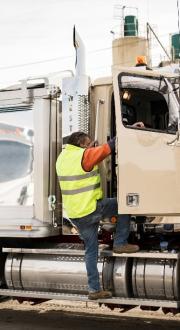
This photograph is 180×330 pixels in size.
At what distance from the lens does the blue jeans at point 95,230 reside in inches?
238

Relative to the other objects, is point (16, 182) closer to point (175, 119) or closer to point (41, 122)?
point (41, 122)

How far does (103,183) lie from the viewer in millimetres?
6434

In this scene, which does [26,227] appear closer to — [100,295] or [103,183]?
[103,183]

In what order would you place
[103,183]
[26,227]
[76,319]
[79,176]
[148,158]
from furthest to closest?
1. [76,319]
2. [26,227]
3. [103,183]
4. [79,176]
5. [148,158]

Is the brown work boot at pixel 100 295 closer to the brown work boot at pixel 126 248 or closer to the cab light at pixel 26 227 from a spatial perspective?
the brown work boot at pixel 126 248

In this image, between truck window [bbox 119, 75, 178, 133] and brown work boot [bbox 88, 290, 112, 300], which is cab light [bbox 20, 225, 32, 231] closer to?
brown work boot [bbox 88, 290, 112, 300]

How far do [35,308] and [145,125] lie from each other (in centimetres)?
355

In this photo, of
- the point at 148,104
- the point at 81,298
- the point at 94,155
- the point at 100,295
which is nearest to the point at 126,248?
the point at 100,295

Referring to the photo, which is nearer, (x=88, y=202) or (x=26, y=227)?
(x=88, y=202)

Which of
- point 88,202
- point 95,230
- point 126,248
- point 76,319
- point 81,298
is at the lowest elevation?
point 76,319

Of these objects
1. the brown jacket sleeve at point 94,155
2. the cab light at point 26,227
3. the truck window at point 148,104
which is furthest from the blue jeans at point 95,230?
the truck window at point 148,104

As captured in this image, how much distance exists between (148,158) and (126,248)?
936mm

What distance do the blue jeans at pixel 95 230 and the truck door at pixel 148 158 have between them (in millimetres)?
283

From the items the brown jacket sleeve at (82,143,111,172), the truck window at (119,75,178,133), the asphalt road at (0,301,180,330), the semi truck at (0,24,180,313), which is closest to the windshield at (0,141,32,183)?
the semi truck at (0,24,180,313)
